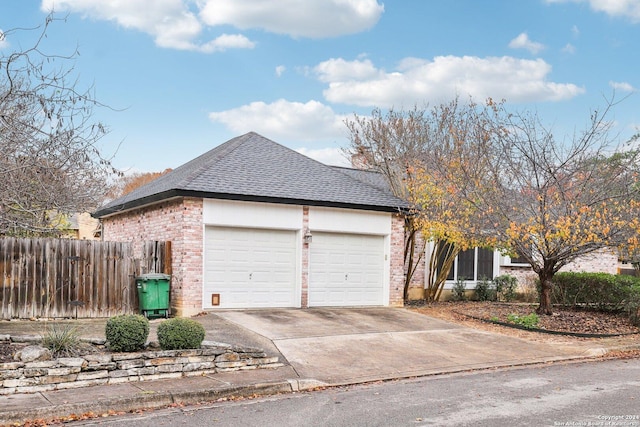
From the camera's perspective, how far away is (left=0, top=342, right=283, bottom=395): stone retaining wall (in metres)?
8.21

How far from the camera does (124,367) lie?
29.4 ft

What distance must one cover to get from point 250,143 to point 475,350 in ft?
31.5

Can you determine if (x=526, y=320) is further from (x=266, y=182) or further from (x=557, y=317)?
(x=266, y=182)

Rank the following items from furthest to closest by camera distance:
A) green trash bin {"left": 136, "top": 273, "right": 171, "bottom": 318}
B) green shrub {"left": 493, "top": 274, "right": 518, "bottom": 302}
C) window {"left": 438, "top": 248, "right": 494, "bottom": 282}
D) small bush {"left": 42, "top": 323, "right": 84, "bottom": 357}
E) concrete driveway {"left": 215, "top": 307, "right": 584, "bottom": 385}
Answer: green shrub {"left": 493, "top": 274, "right": 518, "bottom": 302}
window {"left": 438, "top": 248, "right": 494, "bottom": 282}
green trash bin {"left": 136, "top": 273, "right": 171, "bottom": 318}
concrete driveway {"left": 215, "top": 307, "right": 584, "bottom": 385}
small bush {"left": 42, "top": 323, "right": 84, "bottom": 357}

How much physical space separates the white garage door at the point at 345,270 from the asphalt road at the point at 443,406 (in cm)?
692

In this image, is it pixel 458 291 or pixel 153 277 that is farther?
pixel 458 291


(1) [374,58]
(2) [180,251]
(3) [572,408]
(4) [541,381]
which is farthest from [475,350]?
(1) [374,58]

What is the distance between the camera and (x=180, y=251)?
49.3ft

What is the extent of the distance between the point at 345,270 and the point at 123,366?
364 inches

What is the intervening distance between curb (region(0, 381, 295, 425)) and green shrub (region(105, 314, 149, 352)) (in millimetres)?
1522

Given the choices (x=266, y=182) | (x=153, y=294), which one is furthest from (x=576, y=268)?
(x=153, y=294)

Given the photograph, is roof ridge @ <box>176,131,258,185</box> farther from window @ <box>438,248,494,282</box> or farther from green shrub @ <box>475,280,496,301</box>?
green shrub @ <box>475,280,496,301</box>

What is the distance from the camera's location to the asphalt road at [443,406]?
24.0 ft

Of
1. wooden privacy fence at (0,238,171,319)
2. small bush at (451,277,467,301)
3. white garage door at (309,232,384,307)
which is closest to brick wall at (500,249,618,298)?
small bush at (451,277,467,301)
